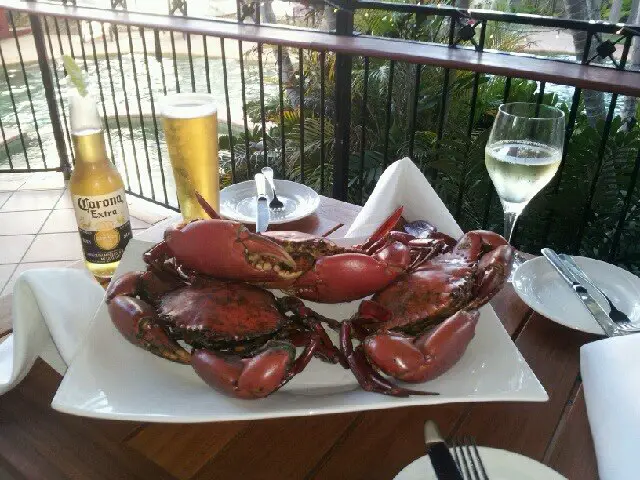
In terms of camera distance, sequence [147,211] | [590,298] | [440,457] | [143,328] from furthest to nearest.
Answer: [147,211]
[590,298]
[143,328]
[440,457]

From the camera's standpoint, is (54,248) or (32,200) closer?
(54,248)

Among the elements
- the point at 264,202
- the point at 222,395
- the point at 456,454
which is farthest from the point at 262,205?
the point at 456,454

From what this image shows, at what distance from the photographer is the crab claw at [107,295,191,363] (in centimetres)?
66

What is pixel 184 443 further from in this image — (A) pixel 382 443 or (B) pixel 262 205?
(B) pixel 262 205

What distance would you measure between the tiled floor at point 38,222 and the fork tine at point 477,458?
86.9 inches

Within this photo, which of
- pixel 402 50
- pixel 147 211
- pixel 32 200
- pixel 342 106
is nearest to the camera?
pixel 402 50

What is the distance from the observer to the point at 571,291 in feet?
2.90

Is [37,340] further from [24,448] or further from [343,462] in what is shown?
[343,462]

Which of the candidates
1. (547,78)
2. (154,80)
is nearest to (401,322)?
(547,78)

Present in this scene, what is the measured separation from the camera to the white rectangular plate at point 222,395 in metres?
0.60

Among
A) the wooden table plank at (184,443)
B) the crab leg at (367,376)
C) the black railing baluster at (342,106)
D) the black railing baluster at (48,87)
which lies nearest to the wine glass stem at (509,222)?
the crab leg at (367,376)

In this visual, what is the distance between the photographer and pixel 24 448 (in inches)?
24.5

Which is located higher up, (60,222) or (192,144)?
(192,144)

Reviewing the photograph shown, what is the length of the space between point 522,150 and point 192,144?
58cm
